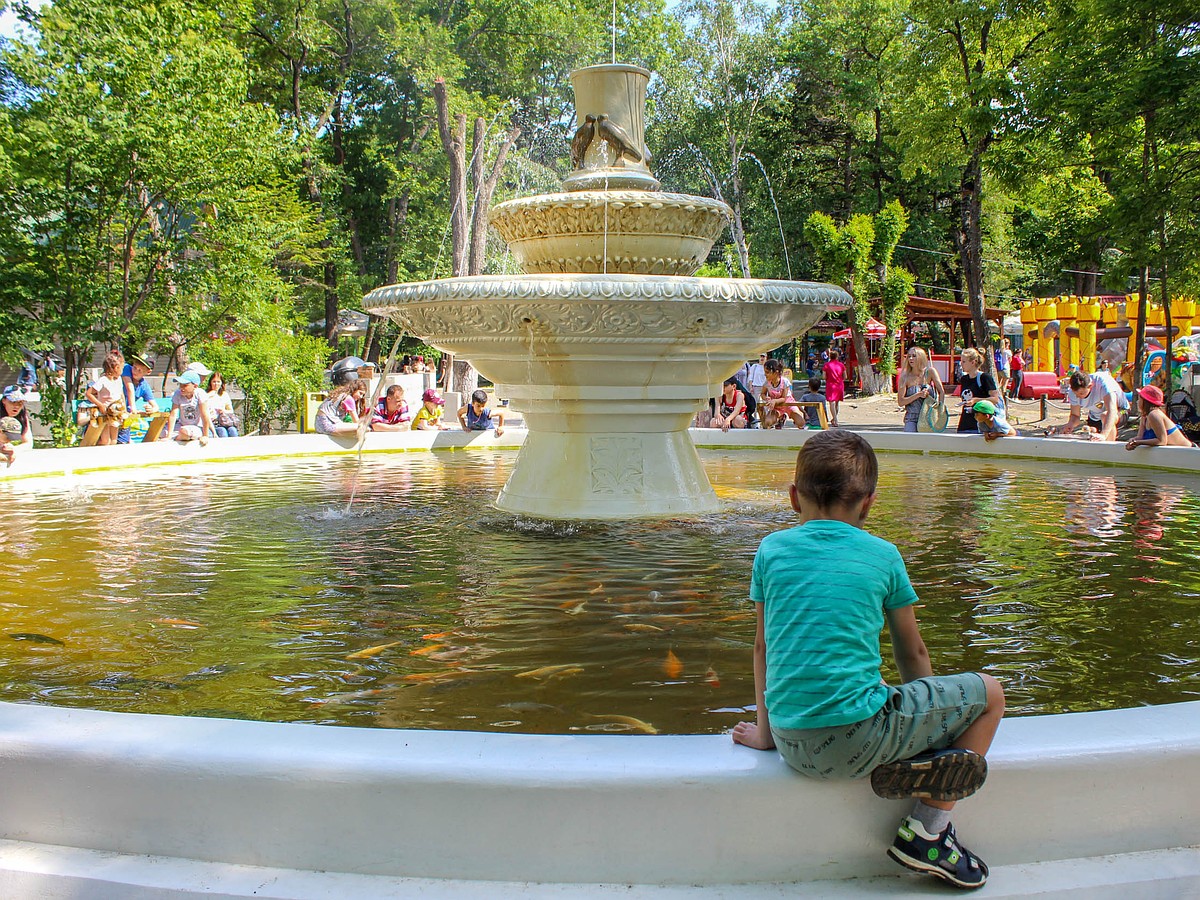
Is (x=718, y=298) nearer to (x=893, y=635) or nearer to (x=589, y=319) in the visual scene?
(x=589, y=319)

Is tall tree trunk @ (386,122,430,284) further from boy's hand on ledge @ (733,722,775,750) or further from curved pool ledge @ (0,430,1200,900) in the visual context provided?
boy's hand on ledge @ (733,722,775,750)

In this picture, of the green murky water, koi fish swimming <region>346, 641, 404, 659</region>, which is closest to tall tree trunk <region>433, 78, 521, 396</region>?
the green murky water

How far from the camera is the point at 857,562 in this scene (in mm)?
2436

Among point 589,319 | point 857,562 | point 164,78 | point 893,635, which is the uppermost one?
point 164,78

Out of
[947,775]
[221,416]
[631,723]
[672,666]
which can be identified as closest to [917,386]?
[221,416]

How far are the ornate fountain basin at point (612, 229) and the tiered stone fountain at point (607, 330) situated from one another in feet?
0.04

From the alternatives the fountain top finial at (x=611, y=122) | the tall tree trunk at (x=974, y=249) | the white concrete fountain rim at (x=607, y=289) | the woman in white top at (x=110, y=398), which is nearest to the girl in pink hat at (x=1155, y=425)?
the white concrete fountain rim at (x=607, y=289)

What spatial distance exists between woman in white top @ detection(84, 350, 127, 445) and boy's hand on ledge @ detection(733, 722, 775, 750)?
36.6 feet

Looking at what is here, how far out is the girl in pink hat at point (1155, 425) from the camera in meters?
9.61

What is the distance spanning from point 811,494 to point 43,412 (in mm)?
16530

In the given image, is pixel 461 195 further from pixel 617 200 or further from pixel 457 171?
pixel 617 200

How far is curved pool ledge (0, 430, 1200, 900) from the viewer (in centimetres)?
219

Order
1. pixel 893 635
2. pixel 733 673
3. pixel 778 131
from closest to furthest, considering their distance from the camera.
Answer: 1. pixel 893 635
2. pixel 733 673
3. pixel 778 131

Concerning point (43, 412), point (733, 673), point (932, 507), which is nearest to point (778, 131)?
point (43, 412)
